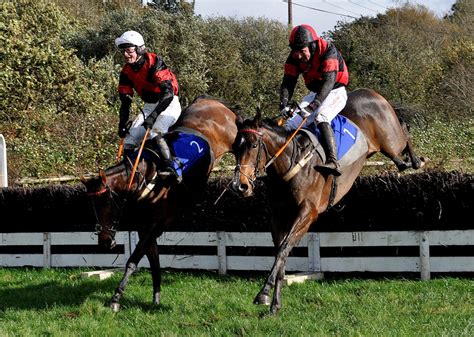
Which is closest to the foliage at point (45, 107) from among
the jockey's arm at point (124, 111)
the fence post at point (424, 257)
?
the jockey's arm at point (124, 111)

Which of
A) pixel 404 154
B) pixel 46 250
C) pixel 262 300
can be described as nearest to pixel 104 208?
pixel 262 300

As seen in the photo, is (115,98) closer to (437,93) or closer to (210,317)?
(437,93)

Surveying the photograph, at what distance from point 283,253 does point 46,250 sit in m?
5.86

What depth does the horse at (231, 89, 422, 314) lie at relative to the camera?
738 centimetres

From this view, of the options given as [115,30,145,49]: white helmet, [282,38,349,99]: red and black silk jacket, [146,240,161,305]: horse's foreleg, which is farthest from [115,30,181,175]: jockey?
[282,38,349,99]: red and black silk jacket

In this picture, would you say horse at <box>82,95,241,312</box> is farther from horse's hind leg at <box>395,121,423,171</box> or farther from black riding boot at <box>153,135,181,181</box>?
horse's hind leg at <box>395,121,423,171</box>

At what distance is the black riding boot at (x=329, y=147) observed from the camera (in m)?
8.16

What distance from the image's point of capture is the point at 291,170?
7.86m

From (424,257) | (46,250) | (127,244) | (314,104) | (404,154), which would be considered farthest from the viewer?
(46,250)

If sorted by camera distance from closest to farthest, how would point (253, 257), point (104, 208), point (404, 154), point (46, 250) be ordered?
point (104, 208) < point (404, 154) < point (253, 257) < point (46, 250)

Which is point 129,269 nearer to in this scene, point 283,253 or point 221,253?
point 283,253

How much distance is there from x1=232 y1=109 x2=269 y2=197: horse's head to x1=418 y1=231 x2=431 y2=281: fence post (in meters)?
2.74

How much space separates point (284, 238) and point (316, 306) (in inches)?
32.5

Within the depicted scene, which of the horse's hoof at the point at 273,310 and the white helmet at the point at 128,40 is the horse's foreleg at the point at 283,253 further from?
the white helmet at the point at 128,40
